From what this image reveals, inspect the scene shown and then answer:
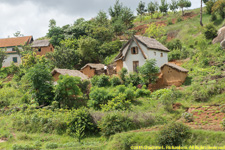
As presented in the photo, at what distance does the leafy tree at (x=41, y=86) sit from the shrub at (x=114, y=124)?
8.72 m

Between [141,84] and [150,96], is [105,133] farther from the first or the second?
[141,84]

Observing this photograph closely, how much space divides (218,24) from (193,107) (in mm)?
25952

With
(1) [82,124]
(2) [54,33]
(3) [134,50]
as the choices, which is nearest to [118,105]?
(1) [82,124]

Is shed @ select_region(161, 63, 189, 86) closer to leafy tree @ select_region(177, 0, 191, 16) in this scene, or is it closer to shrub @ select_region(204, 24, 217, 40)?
shrub @ select_region(204, 24, 217, 40)

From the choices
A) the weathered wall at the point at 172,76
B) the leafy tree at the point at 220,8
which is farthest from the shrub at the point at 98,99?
the leafy tree at the point at 220,8

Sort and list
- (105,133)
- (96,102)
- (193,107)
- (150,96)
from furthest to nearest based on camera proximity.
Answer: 1. (150,96)
2. (96,102)
3. (193,107)
4. (105,133)

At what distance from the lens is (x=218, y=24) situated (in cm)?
3638

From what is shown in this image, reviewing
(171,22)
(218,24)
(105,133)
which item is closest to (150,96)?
(105,133)

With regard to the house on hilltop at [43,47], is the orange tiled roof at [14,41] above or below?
above

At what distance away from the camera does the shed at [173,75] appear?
71.5 feet

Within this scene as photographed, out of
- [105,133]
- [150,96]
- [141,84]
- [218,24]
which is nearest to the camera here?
[105,133]

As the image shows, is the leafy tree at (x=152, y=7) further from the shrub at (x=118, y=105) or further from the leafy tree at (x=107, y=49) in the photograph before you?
the shrub at (x=118, y=105)

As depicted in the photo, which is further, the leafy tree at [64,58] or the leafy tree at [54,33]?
the leafy tree at [54,33]

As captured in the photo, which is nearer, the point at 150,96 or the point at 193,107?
the point at 193,107
